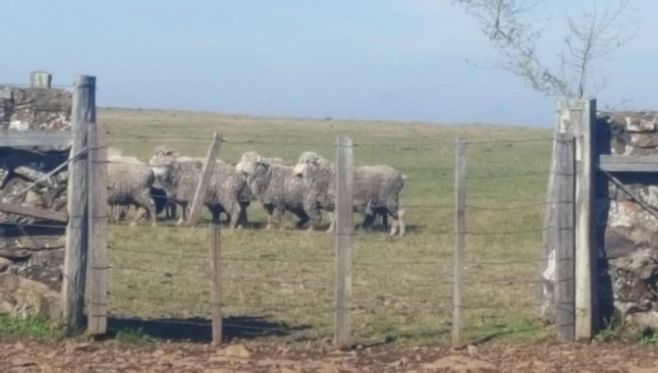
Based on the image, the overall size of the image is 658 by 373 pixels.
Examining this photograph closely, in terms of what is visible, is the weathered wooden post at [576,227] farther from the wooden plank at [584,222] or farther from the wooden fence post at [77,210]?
the wooden fence post at [77,210]

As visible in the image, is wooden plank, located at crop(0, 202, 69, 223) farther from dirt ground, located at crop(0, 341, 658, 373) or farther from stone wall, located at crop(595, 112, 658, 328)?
stone wall, located at crop(595, 112, 658, 328)

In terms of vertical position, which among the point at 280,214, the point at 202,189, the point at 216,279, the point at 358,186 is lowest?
the point at 216,279

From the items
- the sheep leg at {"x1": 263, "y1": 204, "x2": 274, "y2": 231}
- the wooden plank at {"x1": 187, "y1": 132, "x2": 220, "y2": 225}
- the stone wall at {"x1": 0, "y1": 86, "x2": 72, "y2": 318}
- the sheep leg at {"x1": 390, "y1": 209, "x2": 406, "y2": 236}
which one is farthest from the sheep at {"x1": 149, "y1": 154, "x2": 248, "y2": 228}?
the stone wall at {"x1": 0, "y1": 86, "x2": 72, "y2": 318}

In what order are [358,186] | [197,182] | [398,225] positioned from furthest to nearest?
[197,182] < [358,186] < [398,225]

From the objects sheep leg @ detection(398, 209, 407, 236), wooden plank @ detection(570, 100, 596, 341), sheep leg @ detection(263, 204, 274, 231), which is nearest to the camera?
wooden plank @ detection(570, 100, 596, 341)

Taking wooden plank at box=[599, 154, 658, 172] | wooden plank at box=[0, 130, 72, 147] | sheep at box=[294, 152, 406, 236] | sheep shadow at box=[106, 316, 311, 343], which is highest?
wooden plank at box=[0, 130, 72, 147]

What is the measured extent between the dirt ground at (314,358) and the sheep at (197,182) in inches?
590

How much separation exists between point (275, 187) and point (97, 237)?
15.4 meters

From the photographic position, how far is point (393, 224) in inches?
1140

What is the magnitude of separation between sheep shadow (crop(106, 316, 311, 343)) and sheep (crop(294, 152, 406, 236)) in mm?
12989

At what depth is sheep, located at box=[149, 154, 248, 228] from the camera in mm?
30062

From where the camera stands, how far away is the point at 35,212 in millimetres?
14891

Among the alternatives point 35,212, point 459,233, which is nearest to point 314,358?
point 459,233

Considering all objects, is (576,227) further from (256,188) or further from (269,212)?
(269,212)
